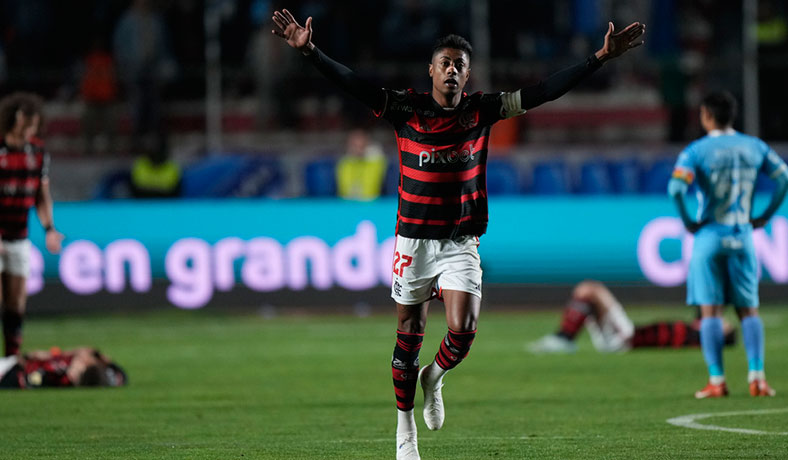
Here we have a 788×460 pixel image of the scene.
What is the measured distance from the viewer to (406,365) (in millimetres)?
7320

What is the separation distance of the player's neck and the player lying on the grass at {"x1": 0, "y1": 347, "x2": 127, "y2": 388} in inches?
192

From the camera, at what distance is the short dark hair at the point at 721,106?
32.3 feet

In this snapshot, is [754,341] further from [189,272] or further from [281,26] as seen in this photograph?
[189,272]

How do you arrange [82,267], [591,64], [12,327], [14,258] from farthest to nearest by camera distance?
[82,267] < [12,327] < [14,258] < [591,64]

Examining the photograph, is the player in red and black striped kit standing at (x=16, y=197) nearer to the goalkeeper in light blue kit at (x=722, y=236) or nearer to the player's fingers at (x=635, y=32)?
the goalkeeper in light blue kit at (x=722, y=236)

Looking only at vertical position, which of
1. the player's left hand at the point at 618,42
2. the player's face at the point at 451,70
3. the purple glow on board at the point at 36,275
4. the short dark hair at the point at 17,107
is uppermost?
the short dark hair at the point at 17,107

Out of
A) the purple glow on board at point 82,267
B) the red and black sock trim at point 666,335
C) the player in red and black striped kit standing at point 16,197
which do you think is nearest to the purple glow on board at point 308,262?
the purple glow on board at point 82,267

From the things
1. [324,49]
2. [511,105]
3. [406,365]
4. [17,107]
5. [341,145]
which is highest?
[324,49]

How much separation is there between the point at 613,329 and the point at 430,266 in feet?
22.2

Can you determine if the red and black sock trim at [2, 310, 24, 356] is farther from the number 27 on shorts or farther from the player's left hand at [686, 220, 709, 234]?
the player's left hand at [686, 220, 709, 234]

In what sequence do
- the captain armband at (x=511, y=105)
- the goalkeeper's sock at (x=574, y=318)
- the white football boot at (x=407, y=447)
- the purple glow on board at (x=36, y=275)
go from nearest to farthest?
the white football boot at (x=407, y=447) → the captain armband at (x=511, y=105) → the goalkeeper's sock at (x=574, y=318) → the purple glow on board at (x=36, y=275)

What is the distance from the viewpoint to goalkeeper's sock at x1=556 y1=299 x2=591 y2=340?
1371 cm

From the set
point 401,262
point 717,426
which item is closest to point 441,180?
point 401,262

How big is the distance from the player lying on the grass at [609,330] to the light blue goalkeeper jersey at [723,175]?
3710mm
